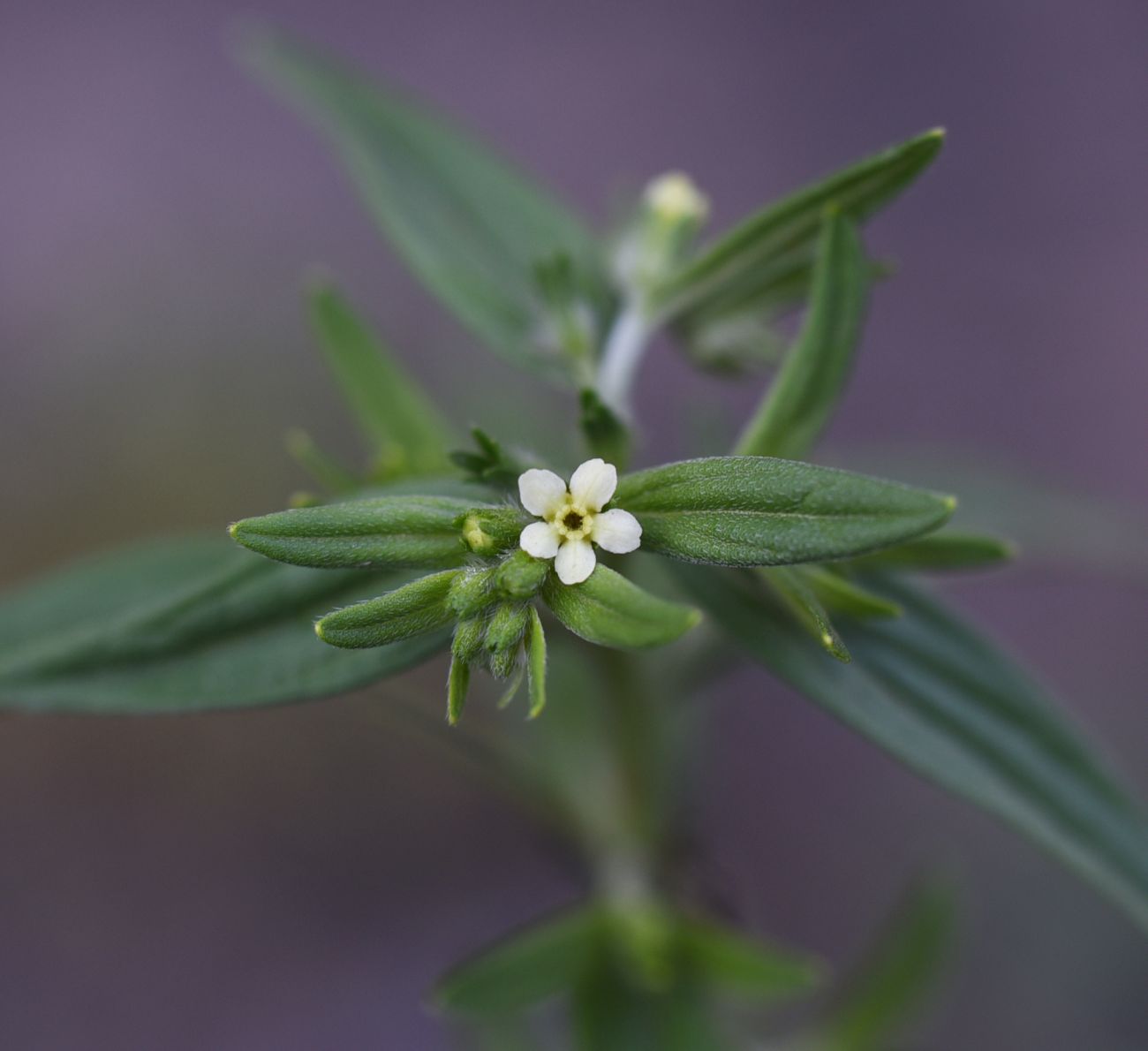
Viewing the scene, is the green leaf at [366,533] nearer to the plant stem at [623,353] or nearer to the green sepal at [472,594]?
the green sepal at [472,594]

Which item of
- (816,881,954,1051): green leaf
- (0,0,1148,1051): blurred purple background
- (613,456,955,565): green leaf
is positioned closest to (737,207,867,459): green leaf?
(613,456,955,565): green leaf

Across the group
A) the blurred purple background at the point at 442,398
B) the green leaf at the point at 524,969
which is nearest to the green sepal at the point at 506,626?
the green leaf at the point at 524,969

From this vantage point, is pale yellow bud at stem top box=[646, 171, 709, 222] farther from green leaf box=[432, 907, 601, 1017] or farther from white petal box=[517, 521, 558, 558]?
green leaf box=[432, 907, 601, 1017]

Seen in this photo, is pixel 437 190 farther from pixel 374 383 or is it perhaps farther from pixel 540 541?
pixel 540 541

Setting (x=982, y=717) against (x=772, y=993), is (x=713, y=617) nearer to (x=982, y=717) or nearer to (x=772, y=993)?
(x=982, y=717)

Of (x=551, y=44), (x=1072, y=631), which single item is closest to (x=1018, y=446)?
(x=1072, y=631)

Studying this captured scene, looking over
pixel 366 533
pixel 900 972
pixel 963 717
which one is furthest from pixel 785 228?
pixel 900 972
